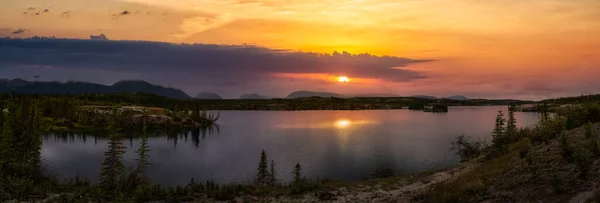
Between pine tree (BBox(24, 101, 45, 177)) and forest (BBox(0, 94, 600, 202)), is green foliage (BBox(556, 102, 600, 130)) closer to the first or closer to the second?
forest (BBox(0, 94, 600, 202))

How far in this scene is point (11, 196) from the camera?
82.3 ft

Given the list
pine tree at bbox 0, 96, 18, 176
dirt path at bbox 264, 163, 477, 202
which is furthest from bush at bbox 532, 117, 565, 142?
pine tree at bbox 0, 96, 18, 176

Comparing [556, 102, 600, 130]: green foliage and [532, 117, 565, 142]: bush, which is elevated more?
[556, 102, 600, 130]: green foliage

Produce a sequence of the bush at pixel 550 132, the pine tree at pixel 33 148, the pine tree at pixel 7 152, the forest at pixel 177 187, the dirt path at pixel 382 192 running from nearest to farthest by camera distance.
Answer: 1. the forest at pixel 177 187
2. the dirt path at pixel 382 192
3. the bush at pixel 550 132
4. the pine tree at pixel 7 152
5. the pine tree at pixel 33 148

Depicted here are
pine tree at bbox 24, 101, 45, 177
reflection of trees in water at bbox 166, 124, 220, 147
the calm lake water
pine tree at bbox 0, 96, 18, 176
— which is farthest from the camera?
reflection of trees in water at bbox 166, 124, 220, 147

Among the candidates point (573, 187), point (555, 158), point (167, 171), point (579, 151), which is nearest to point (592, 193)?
point (573, 187)

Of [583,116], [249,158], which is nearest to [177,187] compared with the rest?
[249,158]

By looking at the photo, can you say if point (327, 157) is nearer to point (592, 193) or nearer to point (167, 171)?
point (167, 171)

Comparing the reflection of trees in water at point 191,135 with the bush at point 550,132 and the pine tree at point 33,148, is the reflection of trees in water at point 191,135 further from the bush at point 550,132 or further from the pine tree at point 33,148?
the bush at point 550,132

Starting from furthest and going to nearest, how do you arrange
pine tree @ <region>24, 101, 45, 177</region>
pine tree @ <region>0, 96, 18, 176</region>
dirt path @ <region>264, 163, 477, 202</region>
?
→ 1. pine tree @ <region>24, 101, 45, 177</region>
2. pine tree @ <region>0, 96, 18, 176</region>
3. dirt path @ <region>264, 163, 477, 202</region>

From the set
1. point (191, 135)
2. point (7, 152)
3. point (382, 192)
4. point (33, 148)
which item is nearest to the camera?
point (382, 192)

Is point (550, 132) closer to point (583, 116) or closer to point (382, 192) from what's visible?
point (583, 116)

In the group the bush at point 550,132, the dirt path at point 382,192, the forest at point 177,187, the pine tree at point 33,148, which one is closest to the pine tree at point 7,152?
the forest at point 177,187

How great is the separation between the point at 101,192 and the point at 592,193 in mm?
28284
